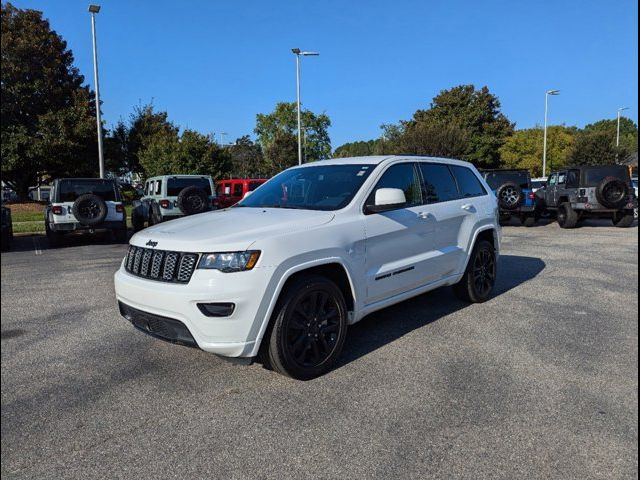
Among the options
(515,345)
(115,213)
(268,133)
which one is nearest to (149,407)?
(515,345)

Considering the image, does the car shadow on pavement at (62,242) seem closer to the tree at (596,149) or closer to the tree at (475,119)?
the tree at (475,119)

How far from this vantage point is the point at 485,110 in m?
47.8

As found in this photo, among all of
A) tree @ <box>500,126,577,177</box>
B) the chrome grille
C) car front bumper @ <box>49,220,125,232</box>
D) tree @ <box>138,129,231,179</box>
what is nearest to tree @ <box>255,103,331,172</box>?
tree @ <box>500,126,577,177</box>

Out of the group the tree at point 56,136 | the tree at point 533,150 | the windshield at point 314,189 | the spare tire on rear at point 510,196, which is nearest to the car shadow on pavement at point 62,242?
the tree at point 56,136

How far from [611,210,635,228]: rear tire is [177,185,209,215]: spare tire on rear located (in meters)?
11.3

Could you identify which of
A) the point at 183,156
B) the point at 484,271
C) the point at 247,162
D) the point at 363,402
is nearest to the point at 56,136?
the point at 183,156

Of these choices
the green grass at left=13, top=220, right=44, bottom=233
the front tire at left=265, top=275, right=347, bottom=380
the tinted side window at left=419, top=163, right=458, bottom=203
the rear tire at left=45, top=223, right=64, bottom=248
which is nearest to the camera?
the front tire at left=265, top=275, right=347, bottom=380

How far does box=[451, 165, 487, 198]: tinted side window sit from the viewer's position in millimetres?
5402

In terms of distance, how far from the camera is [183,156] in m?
25.1

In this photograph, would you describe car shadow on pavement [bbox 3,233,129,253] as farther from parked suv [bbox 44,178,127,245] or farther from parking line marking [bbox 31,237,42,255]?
parked suv [bbox 44,178,127,245]

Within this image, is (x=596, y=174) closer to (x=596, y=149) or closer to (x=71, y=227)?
(x=71, y=227)

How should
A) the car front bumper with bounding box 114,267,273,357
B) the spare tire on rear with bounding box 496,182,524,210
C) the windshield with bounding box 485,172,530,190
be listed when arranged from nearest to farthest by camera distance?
the car front bumper with bounding box 114,267,273,357 < the spare tire on rear with bounding box 496,182,524,210 < the windshield with bounding box 485,172,530,190

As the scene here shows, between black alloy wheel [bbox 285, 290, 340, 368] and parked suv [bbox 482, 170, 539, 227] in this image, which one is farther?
parked suv [bbox 482, 170, 539, 227]

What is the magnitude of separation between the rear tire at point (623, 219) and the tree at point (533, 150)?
34489mm
